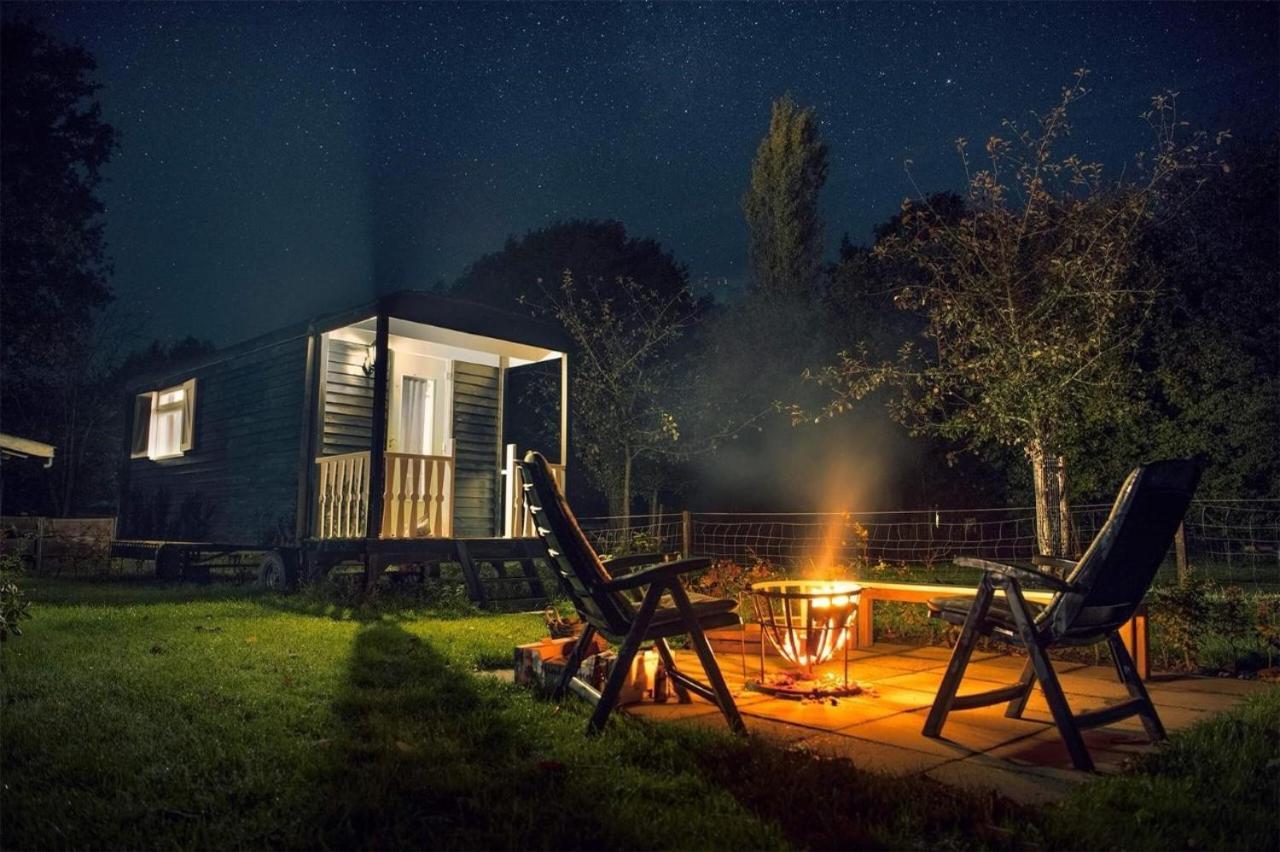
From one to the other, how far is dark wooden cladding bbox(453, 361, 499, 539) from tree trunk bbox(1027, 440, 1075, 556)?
22.8ft

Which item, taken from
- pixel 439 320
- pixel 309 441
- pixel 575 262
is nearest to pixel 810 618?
pixel 439 320

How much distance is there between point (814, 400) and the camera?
2047 centimetres

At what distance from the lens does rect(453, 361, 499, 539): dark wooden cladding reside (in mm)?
11664

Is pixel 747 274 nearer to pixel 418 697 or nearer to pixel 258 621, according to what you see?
pixel 258 621

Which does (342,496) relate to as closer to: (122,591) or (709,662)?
(122,591)

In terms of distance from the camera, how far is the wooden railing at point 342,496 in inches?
356

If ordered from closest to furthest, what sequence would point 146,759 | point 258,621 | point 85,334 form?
1. point 146,759
2. point 258,621
3. point 85,334

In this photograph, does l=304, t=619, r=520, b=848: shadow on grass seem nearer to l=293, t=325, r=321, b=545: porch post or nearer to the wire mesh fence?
l=293, t=325, r=321, b=545: porch post

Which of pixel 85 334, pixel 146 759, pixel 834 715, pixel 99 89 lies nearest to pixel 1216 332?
pixel 834 715

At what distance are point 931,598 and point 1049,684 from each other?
1.77 meters

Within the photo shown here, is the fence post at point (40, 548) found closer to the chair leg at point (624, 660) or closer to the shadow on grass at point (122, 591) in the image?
the shadow on grass at point (122, 591)

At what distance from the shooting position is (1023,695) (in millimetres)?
3473

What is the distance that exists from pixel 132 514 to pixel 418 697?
1367 centimetres

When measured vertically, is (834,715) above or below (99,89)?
below
